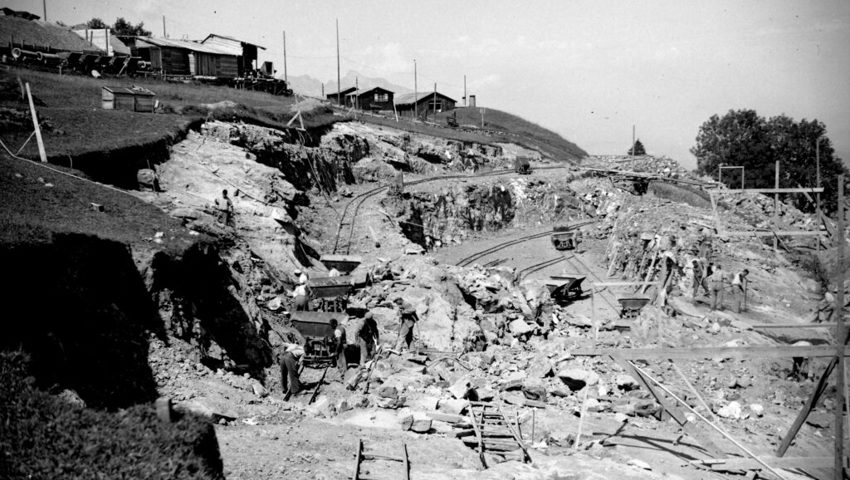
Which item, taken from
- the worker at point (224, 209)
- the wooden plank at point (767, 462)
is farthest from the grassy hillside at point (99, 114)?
the wooden plank at point (767, 462)

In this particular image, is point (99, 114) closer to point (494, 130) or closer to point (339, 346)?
point (339, 346)

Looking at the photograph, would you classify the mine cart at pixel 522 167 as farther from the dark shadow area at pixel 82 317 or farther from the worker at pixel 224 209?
the dark shadow area at pixel 82 317

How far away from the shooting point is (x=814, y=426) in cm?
1307

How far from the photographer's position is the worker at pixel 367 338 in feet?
51.8

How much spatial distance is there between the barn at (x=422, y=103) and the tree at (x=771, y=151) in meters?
27.7

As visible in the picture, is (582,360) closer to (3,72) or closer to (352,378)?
(352,378)

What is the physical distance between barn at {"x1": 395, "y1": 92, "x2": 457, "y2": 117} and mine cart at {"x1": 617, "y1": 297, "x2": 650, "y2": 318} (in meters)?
38.5

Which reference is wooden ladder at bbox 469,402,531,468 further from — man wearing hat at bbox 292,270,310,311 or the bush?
man wearing hat at bbox 292,270,310,311

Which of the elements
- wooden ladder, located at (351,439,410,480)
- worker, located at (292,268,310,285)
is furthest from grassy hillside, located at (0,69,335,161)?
wooden ladder, located at (351,439,410,480)

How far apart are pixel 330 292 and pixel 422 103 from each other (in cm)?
4210

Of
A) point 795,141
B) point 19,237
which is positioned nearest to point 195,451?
point 19,237

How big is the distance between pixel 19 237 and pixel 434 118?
48.7 m

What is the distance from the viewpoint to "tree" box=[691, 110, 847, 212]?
180ft

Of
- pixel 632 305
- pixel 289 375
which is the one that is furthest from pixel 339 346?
pixel 632 305
